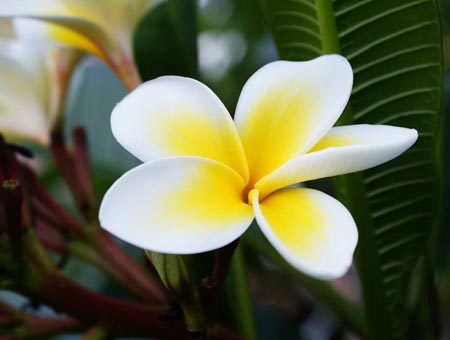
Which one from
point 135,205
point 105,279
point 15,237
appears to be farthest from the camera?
point 105,279

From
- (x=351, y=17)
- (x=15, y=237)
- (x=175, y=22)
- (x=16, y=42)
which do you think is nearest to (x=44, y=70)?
(x=16, y=42)

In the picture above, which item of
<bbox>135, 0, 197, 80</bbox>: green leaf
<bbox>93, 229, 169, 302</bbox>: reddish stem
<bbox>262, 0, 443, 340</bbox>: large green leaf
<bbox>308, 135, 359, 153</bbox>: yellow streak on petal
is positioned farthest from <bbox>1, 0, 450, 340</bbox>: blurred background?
<bbox>308, 135, 359, 153</bbox>: yellow streak on petal

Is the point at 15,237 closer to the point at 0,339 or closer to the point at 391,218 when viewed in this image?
the point at 0,339

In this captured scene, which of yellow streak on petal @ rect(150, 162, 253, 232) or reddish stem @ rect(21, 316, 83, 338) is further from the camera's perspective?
reddish stem @ rect(21, 316, 83, 338)

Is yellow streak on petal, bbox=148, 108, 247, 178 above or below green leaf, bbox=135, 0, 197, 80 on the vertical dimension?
below

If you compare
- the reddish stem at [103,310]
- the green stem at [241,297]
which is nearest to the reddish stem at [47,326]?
the reddish stem at [103,310]

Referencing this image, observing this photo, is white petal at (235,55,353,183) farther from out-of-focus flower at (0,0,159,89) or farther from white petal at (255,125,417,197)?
out-of-focus flower at (0,0,159,89)
